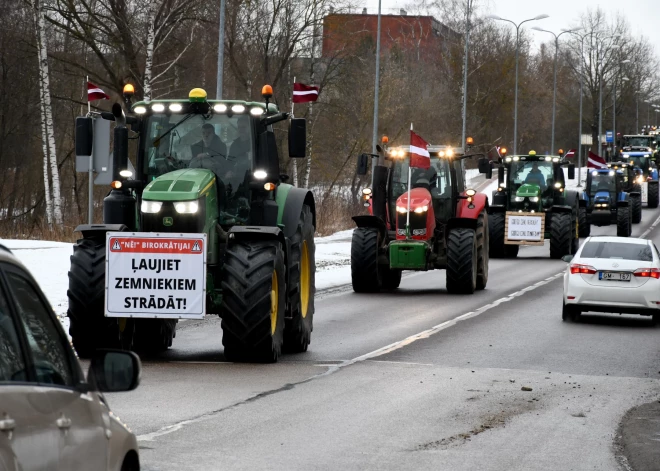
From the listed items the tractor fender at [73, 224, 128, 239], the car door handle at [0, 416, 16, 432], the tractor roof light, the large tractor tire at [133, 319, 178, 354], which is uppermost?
the tractor roof light

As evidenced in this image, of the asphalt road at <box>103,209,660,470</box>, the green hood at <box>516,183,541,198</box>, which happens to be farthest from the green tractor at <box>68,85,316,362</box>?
the green hood at <box>516,183,541,198</box>

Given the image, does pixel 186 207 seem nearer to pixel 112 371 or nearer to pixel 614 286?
pixel 614 286

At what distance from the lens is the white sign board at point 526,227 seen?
35562 mm

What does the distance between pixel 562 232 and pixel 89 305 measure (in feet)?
78.5

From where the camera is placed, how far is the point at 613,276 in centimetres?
1994

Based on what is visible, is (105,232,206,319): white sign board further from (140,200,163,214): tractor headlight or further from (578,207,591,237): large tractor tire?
(578,207,591,237): large tractor tire

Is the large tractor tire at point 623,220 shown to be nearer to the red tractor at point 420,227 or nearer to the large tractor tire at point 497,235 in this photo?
the large tractor tire at point 497,235

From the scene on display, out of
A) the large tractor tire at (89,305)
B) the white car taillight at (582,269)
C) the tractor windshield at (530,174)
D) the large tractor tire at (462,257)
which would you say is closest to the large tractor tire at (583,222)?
the tractor windshield at (530,174)

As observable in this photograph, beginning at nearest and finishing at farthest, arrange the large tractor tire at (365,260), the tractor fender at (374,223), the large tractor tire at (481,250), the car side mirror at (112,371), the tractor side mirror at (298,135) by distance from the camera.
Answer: the car side mirror at (112,371) < the tractor side mirror at (298,135) < the large tractor tire at (365,260) < the tractor fender at (374,223) < the large tractor tire at (481,250)

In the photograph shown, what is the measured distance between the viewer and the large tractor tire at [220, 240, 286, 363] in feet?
43.3

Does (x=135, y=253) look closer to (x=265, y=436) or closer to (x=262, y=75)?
(x=265, y=436)

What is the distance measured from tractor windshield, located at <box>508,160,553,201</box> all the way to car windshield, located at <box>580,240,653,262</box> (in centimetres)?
1680

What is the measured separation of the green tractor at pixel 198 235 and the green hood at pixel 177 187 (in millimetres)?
13

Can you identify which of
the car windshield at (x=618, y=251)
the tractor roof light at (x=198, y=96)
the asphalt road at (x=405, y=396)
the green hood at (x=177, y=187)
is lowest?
the asphalt road at (x=405, y=396)
